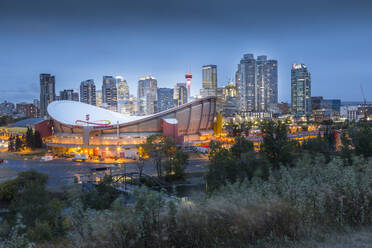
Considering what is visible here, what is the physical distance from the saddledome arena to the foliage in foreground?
39122mm

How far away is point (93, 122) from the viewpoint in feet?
159

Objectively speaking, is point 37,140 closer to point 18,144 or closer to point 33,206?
point 18,144

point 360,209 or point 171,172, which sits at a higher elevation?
point 360,209

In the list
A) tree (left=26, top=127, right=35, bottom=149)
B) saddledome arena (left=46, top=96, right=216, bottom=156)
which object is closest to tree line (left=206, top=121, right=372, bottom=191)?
saddledome arena (left=46, top=96, right=216, bottom=156)

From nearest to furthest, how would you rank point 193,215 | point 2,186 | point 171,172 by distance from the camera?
point 193,215, point 2,186, point 171,172

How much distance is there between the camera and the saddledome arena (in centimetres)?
4488

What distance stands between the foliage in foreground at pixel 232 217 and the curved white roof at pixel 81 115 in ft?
146

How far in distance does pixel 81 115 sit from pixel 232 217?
5212 centimetres

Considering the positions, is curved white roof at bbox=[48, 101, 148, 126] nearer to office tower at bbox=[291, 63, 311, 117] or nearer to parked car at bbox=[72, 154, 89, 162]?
parked car at bbox=[72, 154, 89, 162]

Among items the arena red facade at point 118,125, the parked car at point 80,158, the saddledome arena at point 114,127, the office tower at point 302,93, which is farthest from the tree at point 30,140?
the office tower at point 302,93

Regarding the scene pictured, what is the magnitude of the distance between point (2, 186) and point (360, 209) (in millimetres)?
25905

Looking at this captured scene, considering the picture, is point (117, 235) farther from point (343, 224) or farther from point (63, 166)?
point (63, 166)

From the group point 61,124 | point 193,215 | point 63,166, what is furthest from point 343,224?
point 61,124

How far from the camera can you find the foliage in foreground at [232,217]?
4.62 meters
